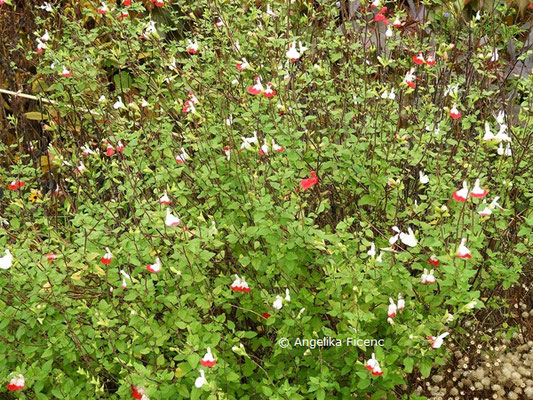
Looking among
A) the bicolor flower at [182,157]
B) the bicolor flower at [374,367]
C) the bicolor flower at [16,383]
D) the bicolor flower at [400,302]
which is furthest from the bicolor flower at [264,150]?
the bicolor flower at [16,383]

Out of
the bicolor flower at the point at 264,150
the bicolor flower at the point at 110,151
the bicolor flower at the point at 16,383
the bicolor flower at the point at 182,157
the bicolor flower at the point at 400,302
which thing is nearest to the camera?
the bicolor flower at the point at 400,302

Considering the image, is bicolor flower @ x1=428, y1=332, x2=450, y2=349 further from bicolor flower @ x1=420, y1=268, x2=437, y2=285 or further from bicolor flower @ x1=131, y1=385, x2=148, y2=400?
bicolor flower @ x1=131, y1=385, x2=148, y2=400

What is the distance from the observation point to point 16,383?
7.77 feet

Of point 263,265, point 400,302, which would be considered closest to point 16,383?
point 263,265

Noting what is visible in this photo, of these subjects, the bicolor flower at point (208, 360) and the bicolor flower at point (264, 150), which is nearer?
the bicolor flower at point (208, 360)

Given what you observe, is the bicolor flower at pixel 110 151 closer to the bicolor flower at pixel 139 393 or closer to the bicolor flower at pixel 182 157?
the bicolor flower at pixel 182 157

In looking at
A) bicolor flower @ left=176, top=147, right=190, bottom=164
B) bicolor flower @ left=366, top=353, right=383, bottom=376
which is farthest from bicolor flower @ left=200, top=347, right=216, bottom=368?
bicolor flower @ left=176, top=147, right=190, bottom=164

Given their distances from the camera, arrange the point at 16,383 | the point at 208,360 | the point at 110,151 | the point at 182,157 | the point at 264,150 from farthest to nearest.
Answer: the point at 110,151, the point at 182,157, the point at 264,150, the point at 16,383, the point at 208,360

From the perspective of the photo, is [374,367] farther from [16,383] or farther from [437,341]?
[16,383]

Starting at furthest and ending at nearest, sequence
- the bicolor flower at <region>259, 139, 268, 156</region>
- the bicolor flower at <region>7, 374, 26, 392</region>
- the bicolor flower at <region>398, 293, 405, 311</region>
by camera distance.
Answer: the bicolor flower at <region>259, 139, 268, 156</region>
the bicolor flower at <region>7, 374, 26, 392</region>
the bicolor flower at <region>398, 293, 405, 311</region>

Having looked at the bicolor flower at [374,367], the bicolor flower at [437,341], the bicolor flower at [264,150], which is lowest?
the bicolor flower at [374,367]

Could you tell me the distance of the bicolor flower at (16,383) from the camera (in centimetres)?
236

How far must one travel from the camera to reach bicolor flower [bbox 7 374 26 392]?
7.73 feet

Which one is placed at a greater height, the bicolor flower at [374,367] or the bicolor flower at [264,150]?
the bicolor flower at [264,150]
